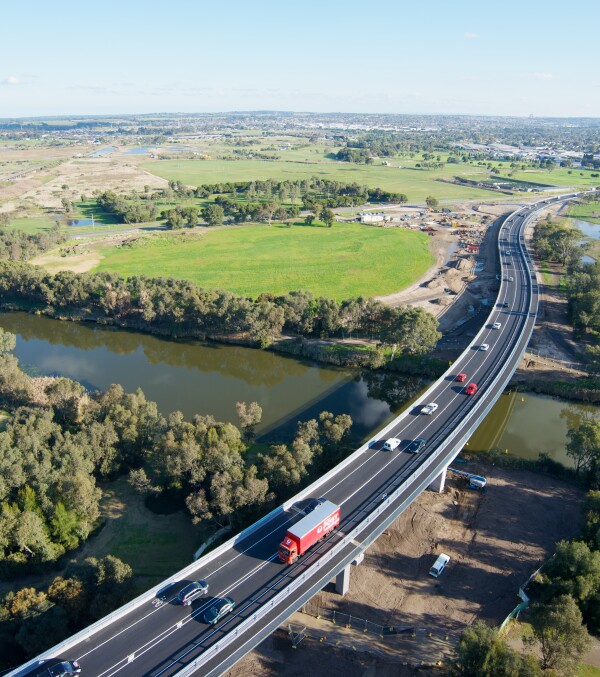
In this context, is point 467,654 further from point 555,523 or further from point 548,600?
point 555,523

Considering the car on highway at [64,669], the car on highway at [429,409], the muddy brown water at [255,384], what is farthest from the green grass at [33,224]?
the car on highway at [64,669]

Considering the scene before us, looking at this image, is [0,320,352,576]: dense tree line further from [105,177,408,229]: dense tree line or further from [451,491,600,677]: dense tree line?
[105,177,408,229]: dense tree line

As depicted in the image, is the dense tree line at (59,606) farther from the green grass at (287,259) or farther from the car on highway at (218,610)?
the green grass at (287,259)

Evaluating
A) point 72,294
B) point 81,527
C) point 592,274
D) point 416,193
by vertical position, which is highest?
point 416,193

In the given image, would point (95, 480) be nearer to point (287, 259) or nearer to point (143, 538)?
point (143, 538)

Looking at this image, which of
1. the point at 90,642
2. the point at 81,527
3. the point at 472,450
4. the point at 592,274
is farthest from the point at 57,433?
the point at 592,274
